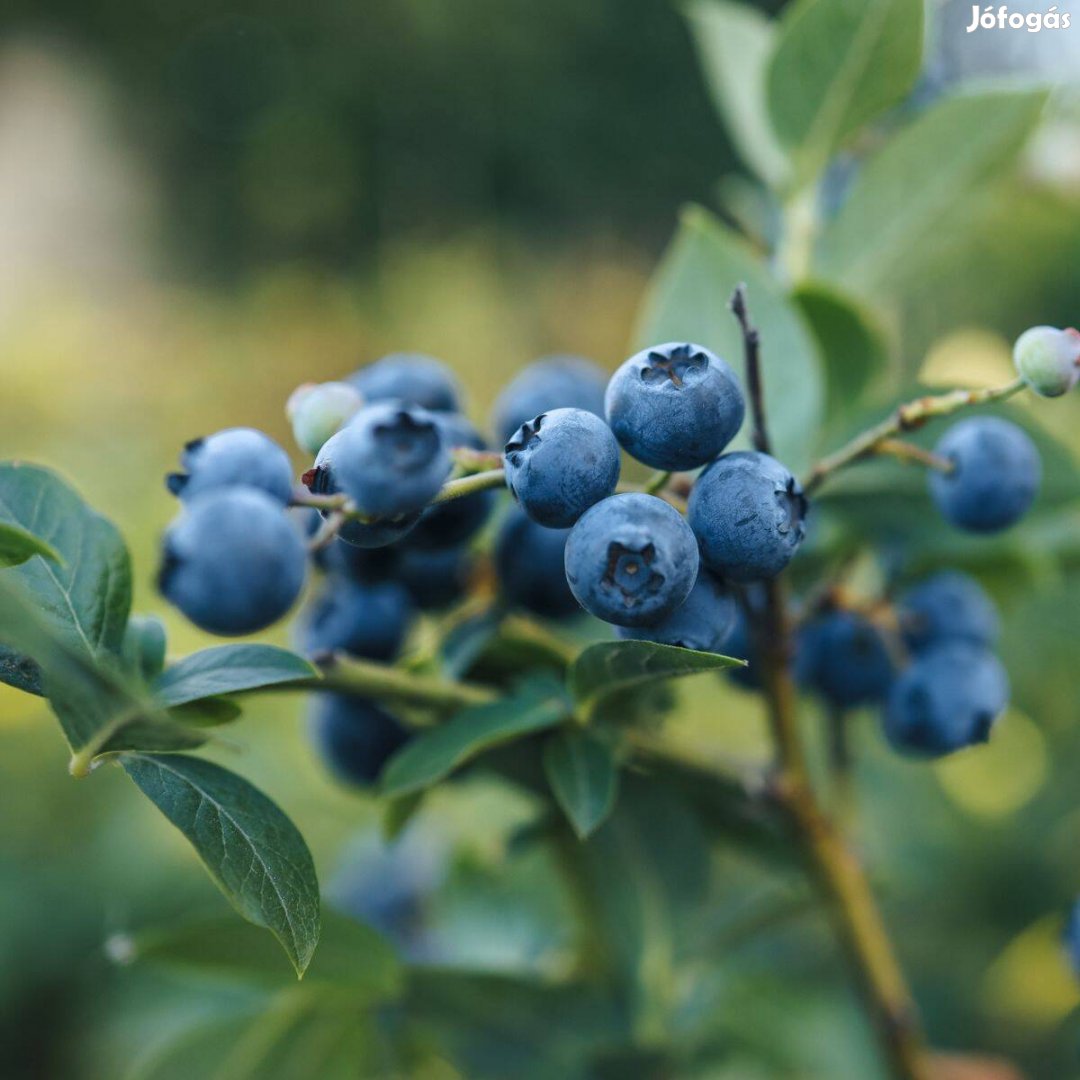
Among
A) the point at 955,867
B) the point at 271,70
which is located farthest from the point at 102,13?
the point at 955,867

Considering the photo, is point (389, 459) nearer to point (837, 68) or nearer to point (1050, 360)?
point (1050, 360)

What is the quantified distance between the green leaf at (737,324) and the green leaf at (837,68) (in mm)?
127

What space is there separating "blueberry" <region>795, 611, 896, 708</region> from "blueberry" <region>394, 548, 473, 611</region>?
0.24m

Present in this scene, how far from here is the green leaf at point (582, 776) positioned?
58 centimetres

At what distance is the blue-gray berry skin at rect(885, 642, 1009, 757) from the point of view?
72 cm

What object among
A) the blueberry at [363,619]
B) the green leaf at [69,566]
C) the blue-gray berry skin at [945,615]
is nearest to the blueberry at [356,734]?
the blueberry at [363,619]

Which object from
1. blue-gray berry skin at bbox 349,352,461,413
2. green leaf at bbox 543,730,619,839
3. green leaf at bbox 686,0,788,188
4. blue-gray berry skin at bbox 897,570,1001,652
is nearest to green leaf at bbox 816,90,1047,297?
green leaf at bbox 686,0,788,188

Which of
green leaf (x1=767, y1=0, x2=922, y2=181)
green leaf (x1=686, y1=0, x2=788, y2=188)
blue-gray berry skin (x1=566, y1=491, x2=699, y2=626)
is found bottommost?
blue-gray berry skin (x1=566, y1=491, x2=699, y2=626)

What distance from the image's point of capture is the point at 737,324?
0.76 metres

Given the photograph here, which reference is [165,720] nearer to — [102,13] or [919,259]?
[919,259]

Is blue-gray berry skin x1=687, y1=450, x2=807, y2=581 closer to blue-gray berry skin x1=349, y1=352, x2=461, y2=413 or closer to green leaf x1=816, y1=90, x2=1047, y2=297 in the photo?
blue-gray berry skin x1=349, y1=352, x2=461, y2=413

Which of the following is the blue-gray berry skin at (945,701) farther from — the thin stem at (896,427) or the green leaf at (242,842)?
the green leaf at (242,842)

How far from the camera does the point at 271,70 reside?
10281mm

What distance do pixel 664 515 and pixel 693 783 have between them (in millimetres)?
325
